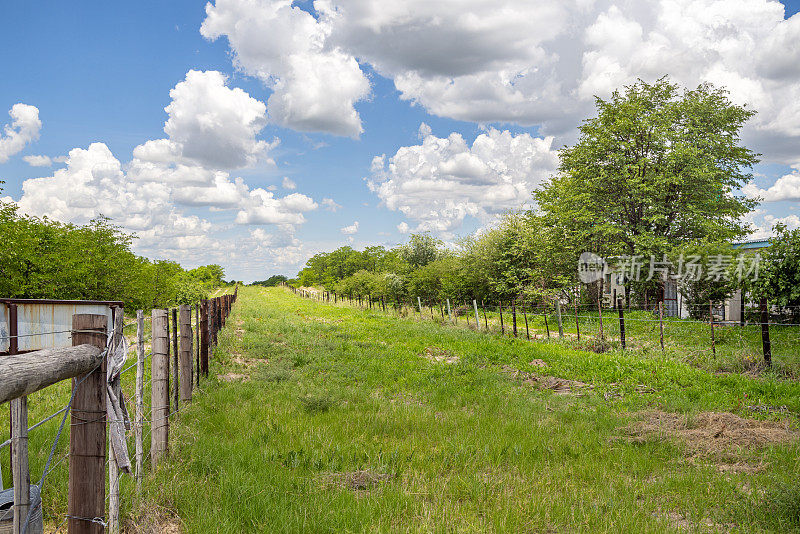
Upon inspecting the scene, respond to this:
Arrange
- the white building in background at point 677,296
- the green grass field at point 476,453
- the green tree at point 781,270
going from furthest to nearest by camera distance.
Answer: the white building in background at point 677,296 → the green tree at point 781,270 → the green grass field at point 476,453

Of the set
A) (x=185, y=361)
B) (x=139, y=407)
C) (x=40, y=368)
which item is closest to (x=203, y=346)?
(x=185, y=361)

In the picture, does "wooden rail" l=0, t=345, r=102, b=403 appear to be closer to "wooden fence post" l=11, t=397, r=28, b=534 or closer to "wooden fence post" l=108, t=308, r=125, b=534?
"wooden fence post" l=11, t=397, r=28, b=534

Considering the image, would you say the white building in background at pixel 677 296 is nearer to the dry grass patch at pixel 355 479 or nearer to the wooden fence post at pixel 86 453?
the dry grass patch at pixel 355 479

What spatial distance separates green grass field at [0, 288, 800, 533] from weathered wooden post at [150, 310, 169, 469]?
0.27 meters

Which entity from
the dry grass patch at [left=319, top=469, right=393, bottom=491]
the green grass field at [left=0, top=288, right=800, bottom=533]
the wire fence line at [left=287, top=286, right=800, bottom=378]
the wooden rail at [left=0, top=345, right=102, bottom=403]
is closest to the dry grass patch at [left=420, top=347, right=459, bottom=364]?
the green grass field at [left=0, top=288, right=800, bottom=533]

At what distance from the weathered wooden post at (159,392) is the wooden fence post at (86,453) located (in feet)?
7.14

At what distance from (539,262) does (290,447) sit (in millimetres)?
30627

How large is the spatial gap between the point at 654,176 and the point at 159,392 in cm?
3207

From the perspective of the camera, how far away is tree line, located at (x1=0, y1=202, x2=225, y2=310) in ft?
59.7

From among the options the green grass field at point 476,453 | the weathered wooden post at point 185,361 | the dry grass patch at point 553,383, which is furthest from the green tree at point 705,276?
the weathered wooden post at point 185,361

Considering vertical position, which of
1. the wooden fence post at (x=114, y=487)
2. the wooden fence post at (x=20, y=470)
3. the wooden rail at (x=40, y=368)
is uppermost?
the wooden rail at (x=40, y=368)

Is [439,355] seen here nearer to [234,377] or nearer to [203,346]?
[234,377]

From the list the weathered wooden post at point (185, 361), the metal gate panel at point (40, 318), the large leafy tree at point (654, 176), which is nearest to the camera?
the metal gate panel at point (40, 318)

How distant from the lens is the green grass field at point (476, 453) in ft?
15.3
